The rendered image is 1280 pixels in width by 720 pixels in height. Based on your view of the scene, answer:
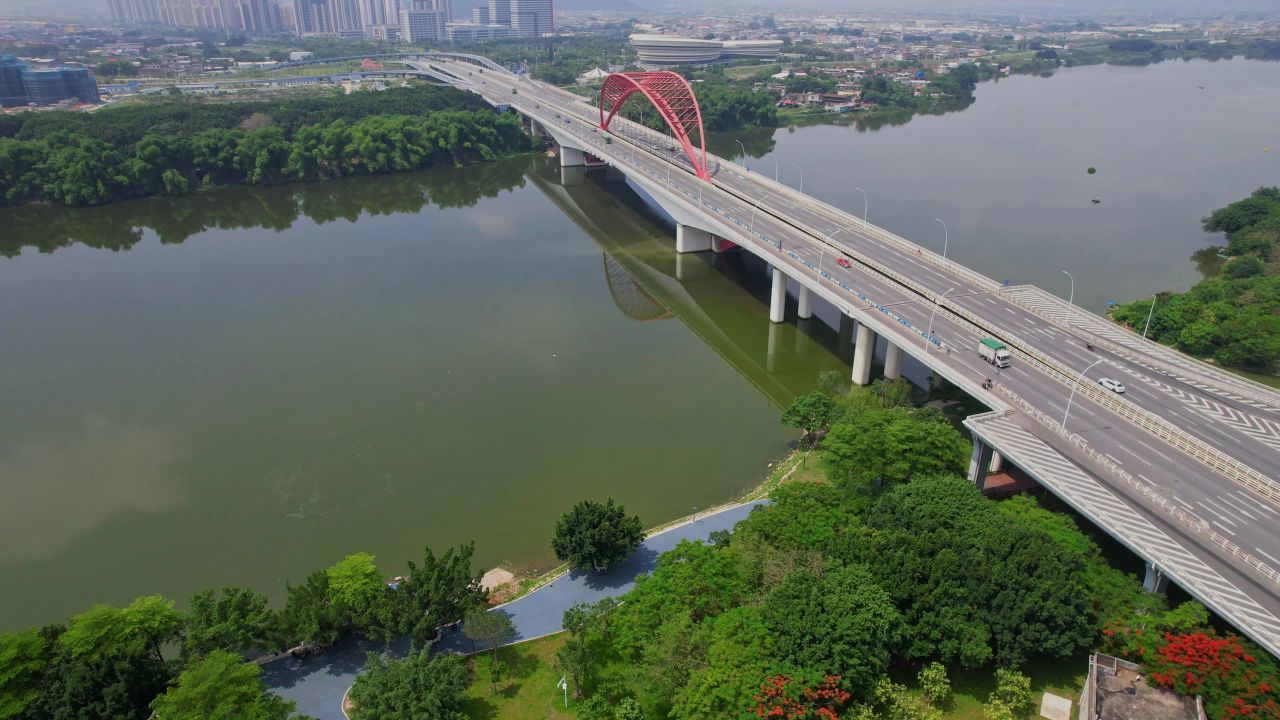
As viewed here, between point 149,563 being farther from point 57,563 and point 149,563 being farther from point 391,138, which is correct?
point 391,138

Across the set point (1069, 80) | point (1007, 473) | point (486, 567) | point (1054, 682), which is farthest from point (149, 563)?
point (1069, 80)

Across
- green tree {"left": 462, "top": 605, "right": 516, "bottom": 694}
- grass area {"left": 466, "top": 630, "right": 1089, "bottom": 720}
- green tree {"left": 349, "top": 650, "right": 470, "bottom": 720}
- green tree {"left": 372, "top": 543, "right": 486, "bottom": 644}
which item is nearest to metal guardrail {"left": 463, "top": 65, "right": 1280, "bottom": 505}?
grass area {"left": 466, "top": 630, "right": 1089, "bottom": 720}

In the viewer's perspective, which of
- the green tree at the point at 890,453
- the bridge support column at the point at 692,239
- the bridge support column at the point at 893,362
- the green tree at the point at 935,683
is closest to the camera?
the green tree at the point at 935,683

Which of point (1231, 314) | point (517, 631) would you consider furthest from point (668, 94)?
point (517, 631)

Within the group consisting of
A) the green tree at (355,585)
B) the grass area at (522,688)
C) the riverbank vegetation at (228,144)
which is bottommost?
the grass area at (522,688)

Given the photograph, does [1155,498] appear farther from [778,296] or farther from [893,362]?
[778,296]

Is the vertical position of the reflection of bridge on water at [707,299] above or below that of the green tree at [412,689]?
below

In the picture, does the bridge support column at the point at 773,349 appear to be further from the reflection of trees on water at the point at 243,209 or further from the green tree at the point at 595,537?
the reflection of trees on water at the point at 243,209

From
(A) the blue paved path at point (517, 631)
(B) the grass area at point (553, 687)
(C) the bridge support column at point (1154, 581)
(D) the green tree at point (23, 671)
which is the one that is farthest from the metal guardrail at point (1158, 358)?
(D) the green tree at point (23, 671)
